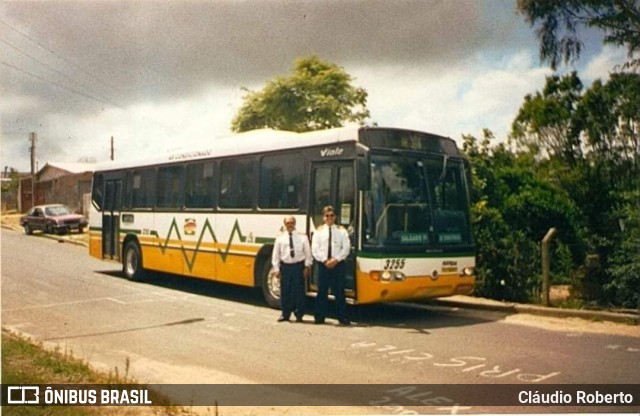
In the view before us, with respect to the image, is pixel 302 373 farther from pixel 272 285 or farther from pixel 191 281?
pixel 191 281

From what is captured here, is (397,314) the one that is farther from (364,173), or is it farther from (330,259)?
(364,173)

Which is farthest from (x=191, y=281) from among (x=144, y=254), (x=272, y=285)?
(x=272, y=285)

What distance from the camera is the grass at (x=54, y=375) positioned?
5742 millimetres

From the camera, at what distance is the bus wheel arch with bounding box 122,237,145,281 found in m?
14.2

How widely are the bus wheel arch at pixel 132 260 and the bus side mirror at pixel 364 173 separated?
22.3ft

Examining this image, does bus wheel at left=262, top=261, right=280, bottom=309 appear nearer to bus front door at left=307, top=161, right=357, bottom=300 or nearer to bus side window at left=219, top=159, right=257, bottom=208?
bus front door at left=307, top=161, right=357, bottom=300

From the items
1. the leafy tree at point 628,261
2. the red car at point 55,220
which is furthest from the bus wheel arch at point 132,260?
the red car at point 55,220

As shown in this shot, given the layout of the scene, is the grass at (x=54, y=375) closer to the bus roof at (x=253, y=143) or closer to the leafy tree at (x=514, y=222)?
the bus roof at (x=253, y=143)

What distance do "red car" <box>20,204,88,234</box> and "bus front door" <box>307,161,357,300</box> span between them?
751 inches

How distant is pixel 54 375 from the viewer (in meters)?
6.50

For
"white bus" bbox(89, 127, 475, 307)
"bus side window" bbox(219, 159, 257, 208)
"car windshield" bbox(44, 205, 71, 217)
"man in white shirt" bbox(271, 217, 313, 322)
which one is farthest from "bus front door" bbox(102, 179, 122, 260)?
"car windshield" bbox(44, 205, 71, 217)

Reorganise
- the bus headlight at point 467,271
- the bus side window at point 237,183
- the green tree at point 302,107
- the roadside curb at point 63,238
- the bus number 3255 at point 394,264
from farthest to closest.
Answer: the roadside curb at point 63,238 → the green tree at point 302,107 → the bus side window at point 237,183 → the bus headlight at point 467,271 → the bus number 3255 at point 394,264

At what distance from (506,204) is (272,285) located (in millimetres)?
6283

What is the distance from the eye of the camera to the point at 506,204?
14594mm
